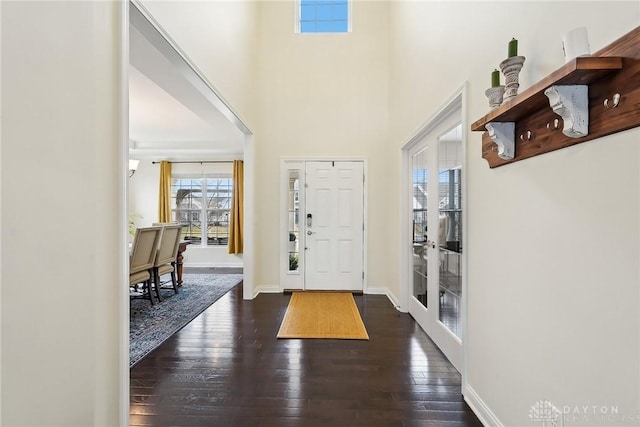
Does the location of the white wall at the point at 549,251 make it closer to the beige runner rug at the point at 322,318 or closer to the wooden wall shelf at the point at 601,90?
the wooden wall shelf at the point at 601,90

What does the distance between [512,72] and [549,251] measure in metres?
0.82

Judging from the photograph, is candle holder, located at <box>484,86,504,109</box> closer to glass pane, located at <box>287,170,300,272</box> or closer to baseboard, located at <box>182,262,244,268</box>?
glass pane, located at <box>287,170,300,272</box>

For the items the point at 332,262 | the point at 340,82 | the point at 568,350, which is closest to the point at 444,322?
the point at 568,350

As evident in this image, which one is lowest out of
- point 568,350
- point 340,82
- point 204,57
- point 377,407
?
point 377,407

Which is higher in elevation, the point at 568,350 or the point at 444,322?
the point at 568,350

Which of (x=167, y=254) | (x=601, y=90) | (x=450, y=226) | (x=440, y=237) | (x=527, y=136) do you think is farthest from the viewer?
(x=167, y=254)

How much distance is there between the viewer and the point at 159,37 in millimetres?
2006

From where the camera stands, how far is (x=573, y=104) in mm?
1060

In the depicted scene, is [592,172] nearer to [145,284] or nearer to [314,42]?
[314,42]

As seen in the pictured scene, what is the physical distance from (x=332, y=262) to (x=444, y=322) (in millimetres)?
2306

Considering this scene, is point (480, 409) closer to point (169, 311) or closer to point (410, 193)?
point (410, 193)

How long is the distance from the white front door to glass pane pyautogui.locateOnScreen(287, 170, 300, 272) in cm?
14

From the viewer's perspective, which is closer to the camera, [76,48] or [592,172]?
[592,172]

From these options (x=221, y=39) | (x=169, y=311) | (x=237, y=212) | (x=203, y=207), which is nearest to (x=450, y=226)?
(x=221, y=39)
